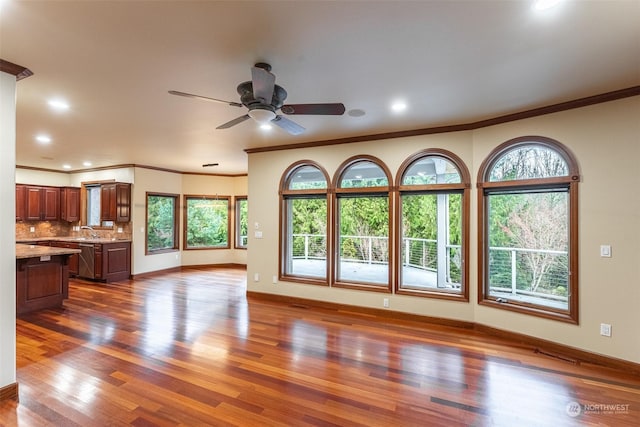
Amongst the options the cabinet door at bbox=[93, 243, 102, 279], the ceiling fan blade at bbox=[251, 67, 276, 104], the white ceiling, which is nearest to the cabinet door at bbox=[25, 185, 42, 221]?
the cabinet door at bbox=[93, 243, 102, 279]

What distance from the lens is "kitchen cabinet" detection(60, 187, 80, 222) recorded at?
7.98 metres

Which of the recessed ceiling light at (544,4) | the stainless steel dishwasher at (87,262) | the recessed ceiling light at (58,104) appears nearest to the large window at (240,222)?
the stainless steel dishwasher at (87,262)

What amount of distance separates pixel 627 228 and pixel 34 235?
1168 cm

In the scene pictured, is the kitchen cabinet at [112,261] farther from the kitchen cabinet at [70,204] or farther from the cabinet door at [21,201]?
the cabinet door at [21,201]

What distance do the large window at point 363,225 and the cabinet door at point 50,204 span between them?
25.8 ft

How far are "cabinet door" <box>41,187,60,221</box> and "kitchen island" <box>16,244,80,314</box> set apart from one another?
3680 millimetres

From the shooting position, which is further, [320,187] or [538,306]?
[320,187]

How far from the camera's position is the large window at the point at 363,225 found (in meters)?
4.82

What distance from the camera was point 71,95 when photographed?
3223 millimetres

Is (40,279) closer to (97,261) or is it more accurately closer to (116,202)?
(97,261)

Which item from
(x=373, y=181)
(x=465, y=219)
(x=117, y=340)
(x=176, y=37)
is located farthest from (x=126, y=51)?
(x=465, y=219)

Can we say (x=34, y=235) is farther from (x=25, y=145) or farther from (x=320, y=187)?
(x=320, y=187)

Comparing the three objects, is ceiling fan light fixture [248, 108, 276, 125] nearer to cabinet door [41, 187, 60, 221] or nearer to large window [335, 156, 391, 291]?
large window [335, 156, 391, 291]

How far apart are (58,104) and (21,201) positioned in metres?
5.90
